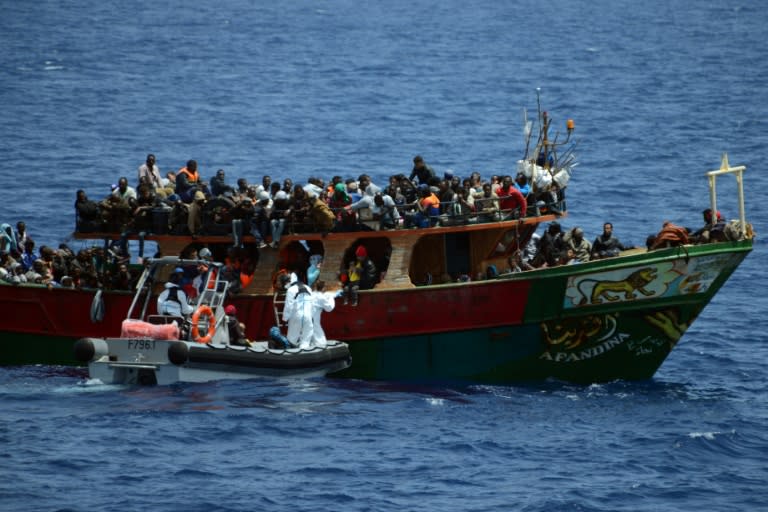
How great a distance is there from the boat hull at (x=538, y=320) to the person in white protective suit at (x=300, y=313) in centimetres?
95

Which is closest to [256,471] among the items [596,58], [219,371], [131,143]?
[219,371]

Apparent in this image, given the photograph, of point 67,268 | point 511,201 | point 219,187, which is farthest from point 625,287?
point 67,268

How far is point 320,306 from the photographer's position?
1486 inches

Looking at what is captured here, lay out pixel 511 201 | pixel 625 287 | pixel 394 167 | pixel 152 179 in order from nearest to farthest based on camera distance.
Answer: pixel 625 287 < pixel 511 201 < pixel 152 179 < pixel 394 167

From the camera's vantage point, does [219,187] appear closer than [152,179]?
Yes

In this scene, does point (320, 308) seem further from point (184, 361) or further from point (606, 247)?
point (606, 247)

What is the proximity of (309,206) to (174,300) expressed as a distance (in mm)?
3581

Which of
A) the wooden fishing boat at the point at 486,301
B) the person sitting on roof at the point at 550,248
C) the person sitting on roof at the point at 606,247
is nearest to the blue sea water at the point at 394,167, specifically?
the wooden fishing boat at the point at 486,301

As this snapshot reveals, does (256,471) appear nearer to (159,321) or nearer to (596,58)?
(159,321)

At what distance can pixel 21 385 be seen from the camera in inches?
1516

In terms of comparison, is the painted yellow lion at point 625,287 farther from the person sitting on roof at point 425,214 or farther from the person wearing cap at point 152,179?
the person wearing cap at point 152,179

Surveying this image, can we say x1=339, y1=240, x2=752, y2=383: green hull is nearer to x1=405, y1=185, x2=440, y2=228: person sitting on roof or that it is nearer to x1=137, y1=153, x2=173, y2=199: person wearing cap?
x1=405, y1=185, x2=440, y2=228: person sitting on roof

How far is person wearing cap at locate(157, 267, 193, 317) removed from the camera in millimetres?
38188

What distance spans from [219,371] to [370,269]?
408cm
